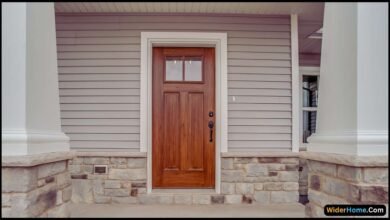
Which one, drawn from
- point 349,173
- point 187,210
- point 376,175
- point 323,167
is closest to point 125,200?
point 187,210

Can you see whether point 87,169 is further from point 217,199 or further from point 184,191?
point 217,199

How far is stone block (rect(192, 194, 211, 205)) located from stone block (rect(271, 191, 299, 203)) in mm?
764

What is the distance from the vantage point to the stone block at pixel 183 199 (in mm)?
3729

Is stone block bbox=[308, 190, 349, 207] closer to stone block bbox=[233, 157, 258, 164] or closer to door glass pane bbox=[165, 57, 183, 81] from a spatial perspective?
stone block bbox=[233, 157, 258, 164]

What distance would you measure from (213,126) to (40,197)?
2402 millimetres

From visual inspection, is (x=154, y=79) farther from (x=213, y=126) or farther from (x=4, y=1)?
(x=4, y=1)

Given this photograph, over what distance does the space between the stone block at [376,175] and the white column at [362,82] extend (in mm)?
84

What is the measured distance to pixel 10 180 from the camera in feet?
5.63

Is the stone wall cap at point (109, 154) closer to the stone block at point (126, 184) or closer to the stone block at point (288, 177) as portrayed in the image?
the stone block at point (126, 184)

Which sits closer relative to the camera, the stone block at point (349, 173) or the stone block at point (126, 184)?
the stone block at point (349, 173)

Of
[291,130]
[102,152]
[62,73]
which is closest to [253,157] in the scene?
[291,130]

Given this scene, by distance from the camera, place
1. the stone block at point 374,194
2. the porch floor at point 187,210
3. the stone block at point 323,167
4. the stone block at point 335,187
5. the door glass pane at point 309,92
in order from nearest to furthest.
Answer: the stone block at point 374,194 → the stone block at point 335,187 → the stone block at point 323,167 → the porch floor at point 187,210 → the door glass pane at point 309,92

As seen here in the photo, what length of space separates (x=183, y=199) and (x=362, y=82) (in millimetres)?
2537

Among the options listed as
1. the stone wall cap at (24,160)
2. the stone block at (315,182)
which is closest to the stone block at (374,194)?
the stone block at (315,182)
